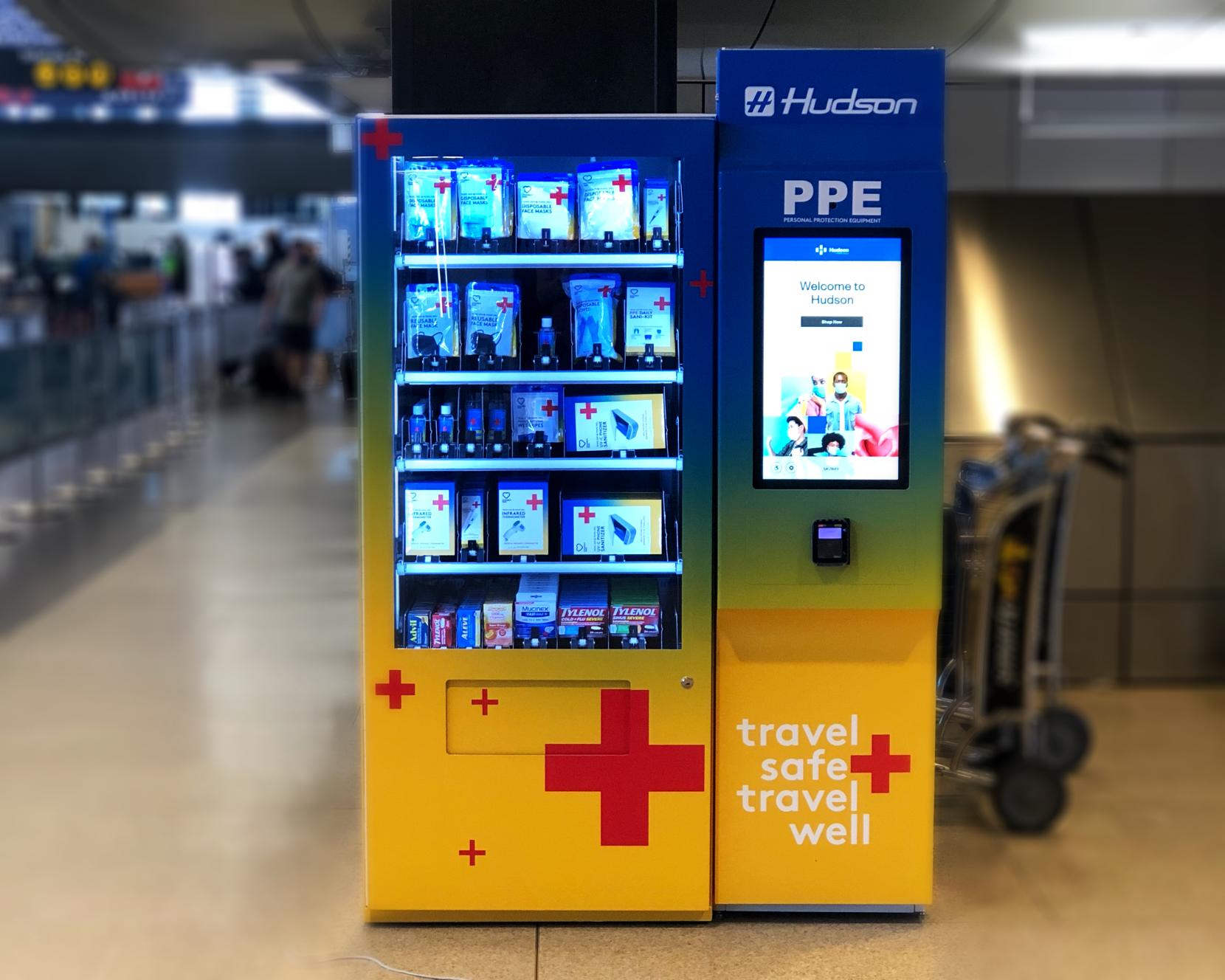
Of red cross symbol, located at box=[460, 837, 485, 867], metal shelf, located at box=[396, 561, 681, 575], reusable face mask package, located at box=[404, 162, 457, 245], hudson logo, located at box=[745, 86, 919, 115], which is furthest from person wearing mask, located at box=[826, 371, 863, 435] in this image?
red cross symbol, located at box=[460, 837, 485, 867]

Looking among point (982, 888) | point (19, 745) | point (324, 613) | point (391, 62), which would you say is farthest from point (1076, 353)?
point (19, 745)

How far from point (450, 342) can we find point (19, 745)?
317 cm

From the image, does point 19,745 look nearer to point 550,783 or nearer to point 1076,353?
point 550,783

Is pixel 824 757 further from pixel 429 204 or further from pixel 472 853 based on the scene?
pixel 429 204

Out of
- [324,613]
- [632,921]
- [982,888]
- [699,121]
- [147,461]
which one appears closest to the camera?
[699,121]

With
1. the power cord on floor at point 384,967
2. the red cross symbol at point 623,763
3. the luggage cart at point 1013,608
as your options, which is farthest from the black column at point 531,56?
the luggage cart at point 1013,608

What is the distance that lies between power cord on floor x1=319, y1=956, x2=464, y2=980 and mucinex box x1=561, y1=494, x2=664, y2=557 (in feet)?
3.49

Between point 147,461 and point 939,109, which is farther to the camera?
point 147,461

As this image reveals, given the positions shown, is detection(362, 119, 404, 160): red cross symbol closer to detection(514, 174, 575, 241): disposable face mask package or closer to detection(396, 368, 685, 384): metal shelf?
detection(514, 174, 575, 241): disposable face mask package

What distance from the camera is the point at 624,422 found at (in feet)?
11.9

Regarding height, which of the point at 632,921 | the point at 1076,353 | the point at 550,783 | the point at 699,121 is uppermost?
the point at 699,121

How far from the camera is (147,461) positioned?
13.0 m

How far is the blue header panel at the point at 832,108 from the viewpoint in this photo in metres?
3.49

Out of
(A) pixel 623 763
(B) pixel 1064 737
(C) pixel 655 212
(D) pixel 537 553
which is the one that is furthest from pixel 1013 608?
(C) pixel 655 212
